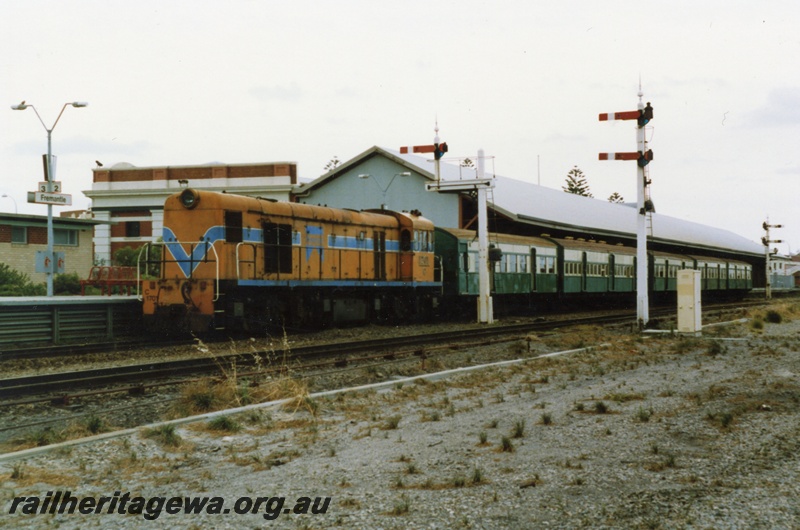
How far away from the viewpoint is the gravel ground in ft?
16.7

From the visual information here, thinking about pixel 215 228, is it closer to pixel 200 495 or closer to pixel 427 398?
pixel 427 398

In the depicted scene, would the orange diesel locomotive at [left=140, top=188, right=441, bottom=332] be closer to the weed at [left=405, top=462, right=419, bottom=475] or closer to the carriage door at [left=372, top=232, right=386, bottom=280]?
the carriage door at [left=372, top=232, right=386, bottom=280]

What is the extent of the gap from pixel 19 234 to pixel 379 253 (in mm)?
29100

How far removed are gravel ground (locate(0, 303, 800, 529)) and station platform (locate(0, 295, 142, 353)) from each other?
10.0 metres

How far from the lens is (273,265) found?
1905cm

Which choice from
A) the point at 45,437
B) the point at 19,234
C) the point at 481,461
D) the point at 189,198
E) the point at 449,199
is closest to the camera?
the point at 481,461

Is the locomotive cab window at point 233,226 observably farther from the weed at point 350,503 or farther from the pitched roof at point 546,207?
the pitched roof at point 546,207

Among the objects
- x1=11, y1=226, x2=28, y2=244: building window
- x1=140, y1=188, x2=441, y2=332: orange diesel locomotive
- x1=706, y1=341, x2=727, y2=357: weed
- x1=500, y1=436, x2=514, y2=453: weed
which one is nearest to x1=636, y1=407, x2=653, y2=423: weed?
x1=500, y1=436, x2=514, y2=453: weed

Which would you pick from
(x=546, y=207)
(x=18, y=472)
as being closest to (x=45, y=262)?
(x=18, y=472)

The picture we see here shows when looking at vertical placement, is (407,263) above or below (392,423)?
above

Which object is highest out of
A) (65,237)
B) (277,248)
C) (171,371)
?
(65,237)

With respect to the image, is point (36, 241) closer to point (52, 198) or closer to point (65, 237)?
point (65, 237)

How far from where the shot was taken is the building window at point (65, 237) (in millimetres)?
44812

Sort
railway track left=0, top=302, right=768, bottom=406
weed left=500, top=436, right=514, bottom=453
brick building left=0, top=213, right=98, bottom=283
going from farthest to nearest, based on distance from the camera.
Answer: brick building left=0, top=213, right=98, bottom=283 → railway track left=0, top=302, right=768, bottom=406 → weed left=500, top=436, right=514, bottom=453
